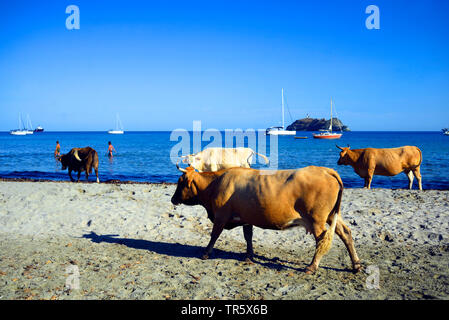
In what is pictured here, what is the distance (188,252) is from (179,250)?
26 centimetres

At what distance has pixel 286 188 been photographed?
586cm

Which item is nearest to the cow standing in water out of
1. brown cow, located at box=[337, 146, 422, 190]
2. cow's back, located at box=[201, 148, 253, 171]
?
cow's back, located at box=[201, 148, 253, 171]

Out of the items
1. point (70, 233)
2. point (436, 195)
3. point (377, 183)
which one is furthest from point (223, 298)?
point (377, 183)

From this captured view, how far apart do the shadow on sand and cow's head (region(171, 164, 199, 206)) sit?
114 cm

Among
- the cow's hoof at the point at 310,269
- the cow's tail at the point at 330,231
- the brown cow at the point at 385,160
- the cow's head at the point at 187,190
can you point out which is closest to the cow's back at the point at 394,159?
the brown cow at the point at 385,160

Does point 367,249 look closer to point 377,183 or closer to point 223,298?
point 223,298

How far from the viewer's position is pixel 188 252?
7262 mm

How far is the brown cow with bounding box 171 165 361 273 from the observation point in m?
5.73

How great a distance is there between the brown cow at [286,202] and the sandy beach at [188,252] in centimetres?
70
